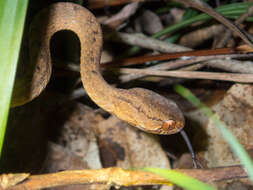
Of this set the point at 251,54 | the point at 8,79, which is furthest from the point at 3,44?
the point at 251,54

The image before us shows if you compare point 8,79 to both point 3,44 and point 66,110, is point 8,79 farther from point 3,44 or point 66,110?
point 66,110

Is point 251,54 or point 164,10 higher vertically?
point 164,10

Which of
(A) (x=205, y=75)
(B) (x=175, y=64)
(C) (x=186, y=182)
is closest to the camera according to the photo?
(C) (x=186, y=182)

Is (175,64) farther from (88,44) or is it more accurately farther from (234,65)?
(88,44)

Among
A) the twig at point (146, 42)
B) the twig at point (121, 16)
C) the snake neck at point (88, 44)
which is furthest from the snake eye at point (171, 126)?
the twig at point (121, 16)

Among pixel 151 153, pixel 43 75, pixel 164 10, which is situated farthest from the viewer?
pixel 164 10

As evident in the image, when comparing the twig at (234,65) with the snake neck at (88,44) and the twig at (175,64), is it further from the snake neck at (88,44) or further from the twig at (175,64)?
the snake neck at (88,44)

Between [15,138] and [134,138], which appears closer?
[15,138]

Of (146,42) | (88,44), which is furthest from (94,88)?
(146,42)
